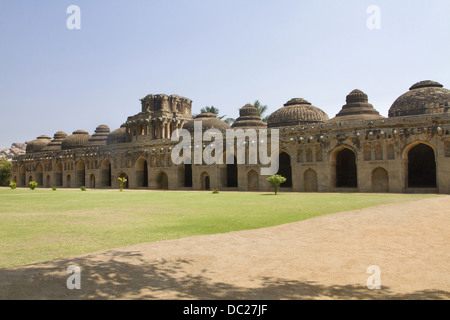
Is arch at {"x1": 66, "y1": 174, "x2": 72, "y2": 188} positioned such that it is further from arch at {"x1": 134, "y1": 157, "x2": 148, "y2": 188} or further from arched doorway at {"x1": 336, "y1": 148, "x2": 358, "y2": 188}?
arched doorway at {"x1": 336, "y1": 148, "x2": 358, "y2": 188}

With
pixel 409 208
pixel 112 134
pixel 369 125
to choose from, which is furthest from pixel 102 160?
pixel 409 208

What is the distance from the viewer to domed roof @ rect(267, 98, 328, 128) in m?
39.6

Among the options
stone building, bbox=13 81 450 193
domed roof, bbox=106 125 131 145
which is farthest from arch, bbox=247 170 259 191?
domed roof, bbox=106 125 131 145

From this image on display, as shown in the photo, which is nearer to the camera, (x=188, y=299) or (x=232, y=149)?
(x=188, y=299)

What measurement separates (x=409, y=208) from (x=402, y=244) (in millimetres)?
6865

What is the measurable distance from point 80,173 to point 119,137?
8.57 metres

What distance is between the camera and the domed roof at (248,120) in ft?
145

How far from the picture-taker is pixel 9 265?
24.5 ft

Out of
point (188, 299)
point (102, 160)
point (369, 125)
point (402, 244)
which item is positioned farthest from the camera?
point (102, 160)

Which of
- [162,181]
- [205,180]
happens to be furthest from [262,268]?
[162,181]

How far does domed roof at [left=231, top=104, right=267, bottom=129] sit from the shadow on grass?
37.3m

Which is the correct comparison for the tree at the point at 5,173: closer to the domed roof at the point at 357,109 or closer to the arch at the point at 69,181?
the arch at the point at 69,181
